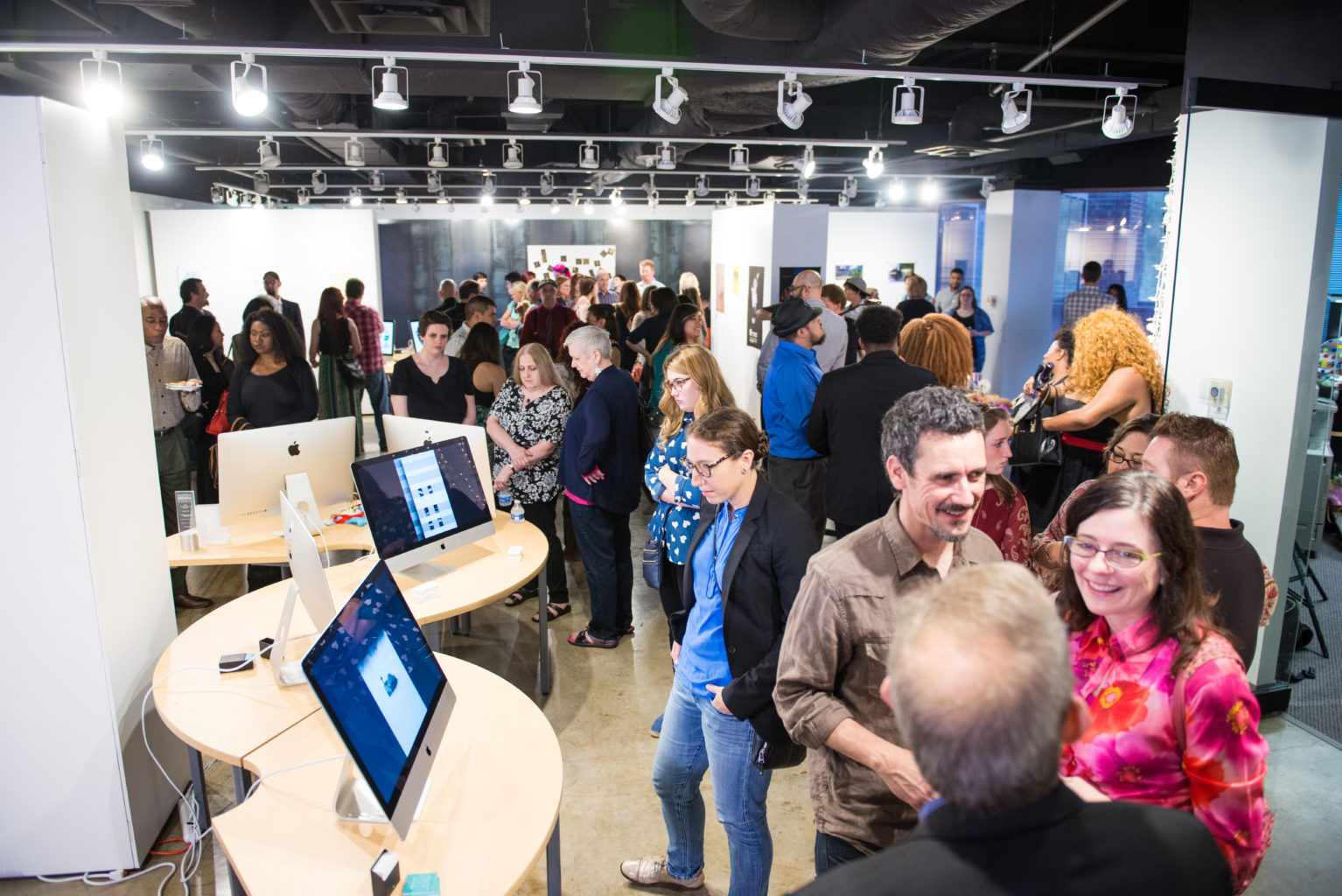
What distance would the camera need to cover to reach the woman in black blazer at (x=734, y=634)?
2.20 meters

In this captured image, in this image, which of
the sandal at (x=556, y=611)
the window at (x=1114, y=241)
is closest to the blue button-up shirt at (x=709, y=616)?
the sandal at (x=556, y=611)

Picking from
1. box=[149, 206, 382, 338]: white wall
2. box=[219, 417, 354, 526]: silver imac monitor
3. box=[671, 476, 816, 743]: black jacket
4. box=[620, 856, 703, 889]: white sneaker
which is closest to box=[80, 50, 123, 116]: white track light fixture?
box=[219, 417, 354, 526]: silver imac monitor

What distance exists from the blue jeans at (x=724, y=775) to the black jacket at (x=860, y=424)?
6.29 ft

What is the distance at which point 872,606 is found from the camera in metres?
1.73

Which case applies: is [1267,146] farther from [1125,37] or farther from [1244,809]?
[1125,37]

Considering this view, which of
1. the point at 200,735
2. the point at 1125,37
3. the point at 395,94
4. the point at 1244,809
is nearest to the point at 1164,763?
the point at 1244,809

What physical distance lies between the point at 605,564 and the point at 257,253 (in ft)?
35.2

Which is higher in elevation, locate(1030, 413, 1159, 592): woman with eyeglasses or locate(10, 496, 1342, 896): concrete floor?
locate(1030, 413, 1159, 592): woman with eyeglasses

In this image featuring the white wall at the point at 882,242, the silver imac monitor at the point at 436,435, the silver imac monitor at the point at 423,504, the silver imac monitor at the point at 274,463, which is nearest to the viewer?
the silver imac monitor at the point at 423,504

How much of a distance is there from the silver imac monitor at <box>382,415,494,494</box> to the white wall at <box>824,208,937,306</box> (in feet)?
37.5

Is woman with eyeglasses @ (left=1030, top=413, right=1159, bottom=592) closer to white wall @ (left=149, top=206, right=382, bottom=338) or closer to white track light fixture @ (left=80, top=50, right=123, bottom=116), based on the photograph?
white track light fixture @ (left=80, top=50, right=123, bottom=116)

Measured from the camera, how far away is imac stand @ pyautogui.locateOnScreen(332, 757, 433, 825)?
198 cm

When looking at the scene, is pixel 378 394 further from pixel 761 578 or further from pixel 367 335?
pixel 761 578

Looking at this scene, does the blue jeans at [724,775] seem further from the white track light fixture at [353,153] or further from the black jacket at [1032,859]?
the white track light fixture at [353,153]
